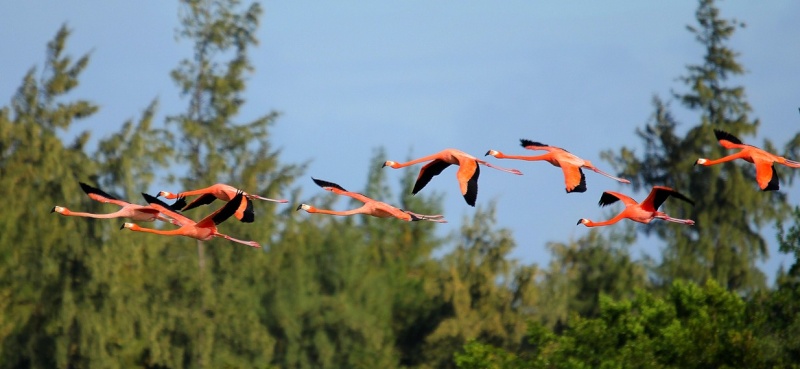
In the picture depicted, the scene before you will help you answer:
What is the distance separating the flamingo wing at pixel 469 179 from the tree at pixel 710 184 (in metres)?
34.7

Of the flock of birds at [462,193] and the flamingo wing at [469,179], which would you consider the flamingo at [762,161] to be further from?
the flamingo wing at [469,179]

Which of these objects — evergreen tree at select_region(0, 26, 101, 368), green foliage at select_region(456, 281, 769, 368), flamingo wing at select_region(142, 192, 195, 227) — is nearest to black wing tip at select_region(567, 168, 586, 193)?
flamingo wing at select_region(142, 192, 195, 227)

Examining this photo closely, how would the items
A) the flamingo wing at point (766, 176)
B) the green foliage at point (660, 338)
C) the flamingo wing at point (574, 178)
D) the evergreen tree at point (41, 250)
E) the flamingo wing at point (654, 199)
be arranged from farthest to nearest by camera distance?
the evergreen tree at point (41, 250), the green foliage at point (660, 338), the flamingo wing at point (654, 199), the flamingo wing at point (574, 178), the flamingo wing at point (766, 176)

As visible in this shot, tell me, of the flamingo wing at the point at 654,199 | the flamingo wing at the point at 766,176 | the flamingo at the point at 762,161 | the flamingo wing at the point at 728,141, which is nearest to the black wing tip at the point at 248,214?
the flamingo wing at the point at 654,199

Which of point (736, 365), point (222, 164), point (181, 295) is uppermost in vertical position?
point (222, 164)

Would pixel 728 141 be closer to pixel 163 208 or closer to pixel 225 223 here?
pixel 163 208

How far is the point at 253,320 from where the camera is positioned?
50875 millimetres

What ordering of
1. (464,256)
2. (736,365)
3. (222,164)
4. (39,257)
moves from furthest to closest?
(464,256), (222,164), (39,257), (736,365)

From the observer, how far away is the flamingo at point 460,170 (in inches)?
742

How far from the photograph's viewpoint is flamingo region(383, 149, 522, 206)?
18859 millimetres

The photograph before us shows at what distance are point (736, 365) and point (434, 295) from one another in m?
24.1

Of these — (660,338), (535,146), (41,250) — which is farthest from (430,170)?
(41,250)

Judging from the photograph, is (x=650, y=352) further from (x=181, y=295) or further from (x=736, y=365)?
(x=181, y=295)

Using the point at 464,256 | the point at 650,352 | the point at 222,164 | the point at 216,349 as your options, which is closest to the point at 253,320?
the point at 216,349
